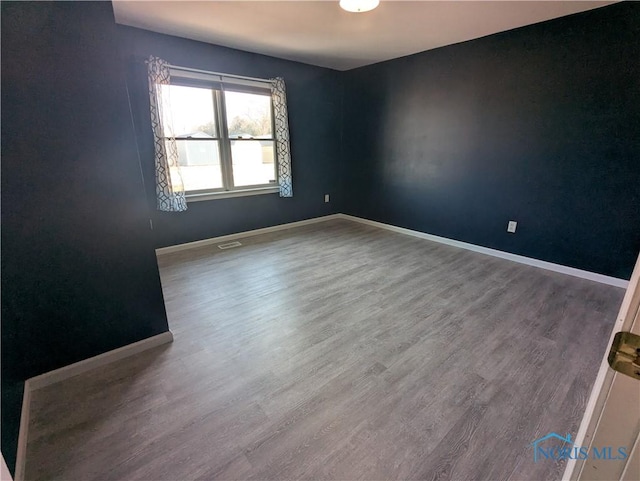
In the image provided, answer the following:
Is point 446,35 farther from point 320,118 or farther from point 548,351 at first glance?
point 548,351

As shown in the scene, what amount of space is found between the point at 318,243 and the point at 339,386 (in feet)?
8.41

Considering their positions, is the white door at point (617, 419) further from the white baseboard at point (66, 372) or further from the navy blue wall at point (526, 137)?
the navy blue wall at point (526, 137)

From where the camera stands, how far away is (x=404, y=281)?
2.94m

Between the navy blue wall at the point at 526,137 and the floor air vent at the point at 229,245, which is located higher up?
the navy blue wall at the point at 526,137

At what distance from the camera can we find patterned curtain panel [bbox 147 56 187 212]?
319 cm

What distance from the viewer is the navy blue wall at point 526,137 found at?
8.65 ft

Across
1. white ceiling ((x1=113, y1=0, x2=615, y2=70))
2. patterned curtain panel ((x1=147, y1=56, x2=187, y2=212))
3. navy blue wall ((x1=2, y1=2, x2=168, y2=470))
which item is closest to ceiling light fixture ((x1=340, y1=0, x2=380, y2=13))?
white ceiling ((x1=113, y1=0, x2=615, y2=70))

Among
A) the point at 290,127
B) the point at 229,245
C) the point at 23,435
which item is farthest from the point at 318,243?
the point at 23,435

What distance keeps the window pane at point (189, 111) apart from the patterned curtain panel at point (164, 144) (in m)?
0.02

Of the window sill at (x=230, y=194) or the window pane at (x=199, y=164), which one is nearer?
the window pane at (x=199, y=164)

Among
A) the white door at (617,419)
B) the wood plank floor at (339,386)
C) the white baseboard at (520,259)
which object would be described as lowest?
the wood plank floor at (339,386)

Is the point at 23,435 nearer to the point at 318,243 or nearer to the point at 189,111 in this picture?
the point at 318,243

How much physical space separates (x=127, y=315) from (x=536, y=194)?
12.8ft

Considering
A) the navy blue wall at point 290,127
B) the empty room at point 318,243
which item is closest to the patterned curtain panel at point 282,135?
the empty room at point 318,243
